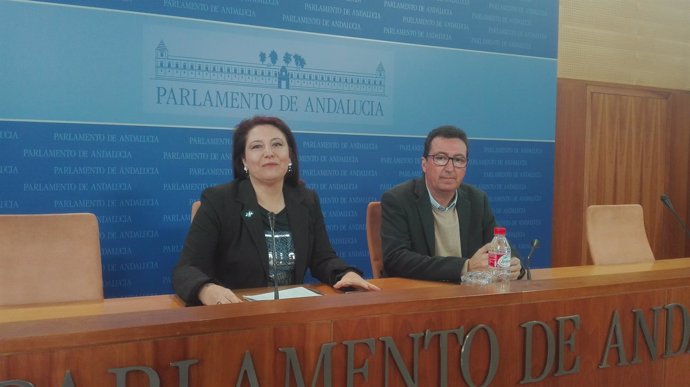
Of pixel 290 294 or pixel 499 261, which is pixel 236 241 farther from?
pixel 499 261

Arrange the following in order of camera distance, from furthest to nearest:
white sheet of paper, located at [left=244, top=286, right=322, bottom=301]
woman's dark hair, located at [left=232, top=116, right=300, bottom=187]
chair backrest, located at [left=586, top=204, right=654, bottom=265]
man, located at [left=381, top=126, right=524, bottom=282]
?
chair backrest, located at [left=586, top=204, right=654, bottom=265]
man, located at [left=381, top=126, right=524, bottom=282]
woman's dark hair, located at [left=232, top=116, right=300, bottom=187]
white sheet of paper, located at [left=244, top=286, right=322, bottom=301]

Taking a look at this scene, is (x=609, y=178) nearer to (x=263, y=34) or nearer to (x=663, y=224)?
(x=663, y=224)

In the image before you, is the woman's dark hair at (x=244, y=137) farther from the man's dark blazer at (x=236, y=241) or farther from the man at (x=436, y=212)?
the man at (x=436, y=212)

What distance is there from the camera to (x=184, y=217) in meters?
3.23

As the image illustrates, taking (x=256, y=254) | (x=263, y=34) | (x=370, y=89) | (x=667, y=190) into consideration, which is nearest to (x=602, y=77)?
(x=667, y=190)

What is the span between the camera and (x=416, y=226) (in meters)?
2.52

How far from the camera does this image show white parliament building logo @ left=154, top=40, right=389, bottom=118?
3139 millimetres

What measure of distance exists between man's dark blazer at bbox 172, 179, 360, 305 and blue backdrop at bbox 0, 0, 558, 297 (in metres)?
1.05

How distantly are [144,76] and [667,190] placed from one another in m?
4.28

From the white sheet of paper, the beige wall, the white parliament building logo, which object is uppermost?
the beige wall

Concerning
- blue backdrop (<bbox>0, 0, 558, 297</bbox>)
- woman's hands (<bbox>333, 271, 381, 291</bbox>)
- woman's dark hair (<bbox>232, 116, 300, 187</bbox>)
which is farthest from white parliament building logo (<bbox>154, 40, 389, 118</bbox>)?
woman's hands (<bbox>333, 271, 381, 291</bbox>)

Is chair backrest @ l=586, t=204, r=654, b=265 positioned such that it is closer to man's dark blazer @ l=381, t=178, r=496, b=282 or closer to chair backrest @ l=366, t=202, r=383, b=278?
man's dark blazer @ l=381, t=178, r=496, b=282

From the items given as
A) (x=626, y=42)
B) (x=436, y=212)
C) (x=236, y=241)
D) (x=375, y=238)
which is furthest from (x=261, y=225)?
(x=626, y=42)

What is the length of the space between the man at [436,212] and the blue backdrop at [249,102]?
1.09 m
